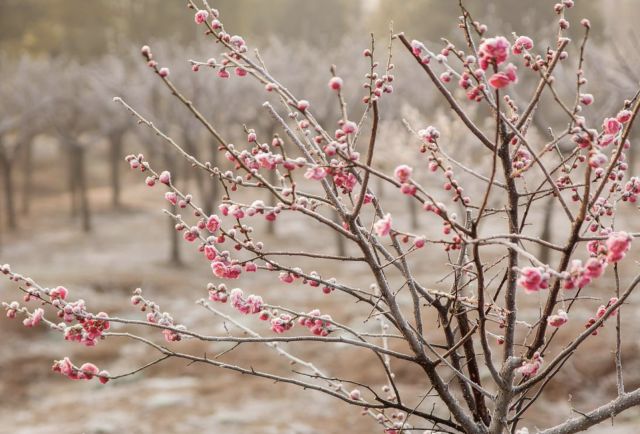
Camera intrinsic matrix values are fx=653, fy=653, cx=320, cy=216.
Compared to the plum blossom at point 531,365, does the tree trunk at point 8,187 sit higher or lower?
higher

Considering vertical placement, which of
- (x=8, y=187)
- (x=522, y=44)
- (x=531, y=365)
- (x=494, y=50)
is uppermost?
(x=8, y=187)

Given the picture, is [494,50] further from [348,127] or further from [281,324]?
[281,324]

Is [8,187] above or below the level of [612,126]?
above

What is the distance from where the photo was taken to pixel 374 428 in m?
7.88

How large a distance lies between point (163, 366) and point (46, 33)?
23645 mm

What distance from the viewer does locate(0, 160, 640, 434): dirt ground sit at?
8.20 m

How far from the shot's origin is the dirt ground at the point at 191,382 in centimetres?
820

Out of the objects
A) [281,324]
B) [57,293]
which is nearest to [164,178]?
[57,293]

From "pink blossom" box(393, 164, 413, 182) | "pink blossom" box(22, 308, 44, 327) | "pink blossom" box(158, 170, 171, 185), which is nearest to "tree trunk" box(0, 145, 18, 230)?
"pink blossom" box(22, 308, 44, 327)

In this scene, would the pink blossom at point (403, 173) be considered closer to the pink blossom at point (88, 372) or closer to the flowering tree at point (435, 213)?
the flowering tree at point (435, 213)

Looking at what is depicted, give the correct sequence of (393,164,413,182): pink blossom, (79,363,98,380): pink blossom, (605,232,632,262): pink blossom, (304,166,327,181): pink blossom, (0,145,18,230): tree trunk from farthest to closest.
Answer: (0,145,18,230): tree trunk → (79,363,98,380): pink blossom → (304,166,327,181): pink blossom → (393,164,413,182): pink blossom → (605,232,632,262): pink blossom

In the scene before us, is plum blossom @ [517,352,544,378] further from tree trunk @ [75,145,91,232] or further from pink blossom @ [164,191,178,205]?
tree trunk @ [75,145,91,232]

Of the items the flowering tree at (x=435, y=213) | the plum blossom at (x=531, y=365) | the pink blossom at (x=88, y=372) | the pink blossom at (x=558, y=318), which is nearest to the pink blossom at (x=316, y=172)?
the flowering tree at (x=435, y=213)

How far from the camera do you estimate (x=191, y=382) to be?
9648 millimetres
